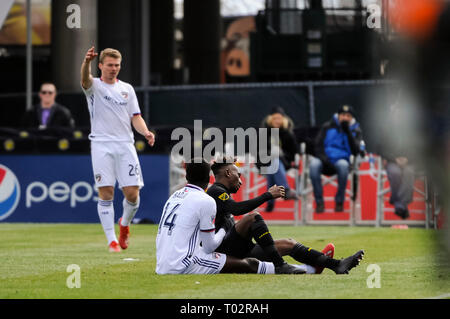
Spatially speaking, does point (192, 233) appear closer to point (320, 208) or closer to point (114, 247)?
point (114, 247)

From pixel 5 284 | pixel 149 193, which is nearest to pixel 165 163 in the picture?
pixel 149 193

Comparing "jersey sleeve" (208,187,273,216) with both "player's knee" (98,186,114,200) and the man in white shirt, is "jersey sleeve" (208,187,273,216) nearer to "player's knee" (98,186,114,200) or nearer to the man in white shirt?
the man in white shirt

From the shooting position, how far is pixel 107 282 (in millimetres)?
7258

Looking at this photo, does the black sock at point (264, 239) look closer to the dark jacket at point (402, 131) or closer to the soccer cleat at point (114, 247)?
the soccer cleat at point (114, 247)

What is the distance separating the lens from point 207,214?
7.34 metres

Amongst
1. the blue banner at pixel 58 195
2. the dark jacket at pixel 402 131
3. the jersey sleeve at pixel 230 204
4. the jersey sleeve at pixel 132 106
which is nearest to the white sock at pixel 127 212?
the jersey sleeve at pixel 132 106

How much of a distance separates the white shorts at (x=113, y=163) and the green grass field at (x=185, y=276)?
2.80 ft

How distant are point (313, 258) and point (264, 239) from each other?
50 cm

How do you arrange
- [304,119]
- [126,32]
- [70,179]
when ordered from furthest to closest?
[126,32] → [304,119] → [70,179]

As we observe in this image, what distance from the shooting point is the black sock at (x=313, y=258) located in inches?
309

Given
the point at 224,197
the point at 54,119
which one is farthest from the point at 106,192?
the point at 54,119

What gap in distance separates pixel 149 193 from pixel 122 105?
6251mm
